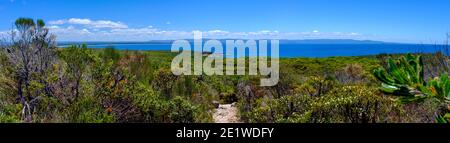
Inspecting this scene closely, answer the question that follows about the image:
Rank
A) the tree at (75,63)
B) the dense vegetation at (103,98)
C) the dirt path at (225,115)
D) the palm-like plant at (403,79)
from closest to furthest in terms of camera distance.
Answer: the palm-like plant at (403,79) → the dense vegetation at (103,98) → the tree at (75,63) → the dirt path at (225,115)

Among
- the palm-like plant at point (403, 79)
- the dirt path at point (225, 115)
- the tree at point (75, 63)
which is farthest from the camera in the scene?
the dirt path at point (225, 115)

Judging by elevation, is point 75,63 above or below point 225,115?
above

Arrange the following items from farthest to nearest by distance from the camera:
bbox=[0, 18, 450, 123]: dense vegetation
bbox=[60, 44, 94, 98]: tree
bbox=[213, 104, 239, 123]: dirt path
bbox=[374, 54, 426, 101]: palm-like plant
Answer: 1. bbox=[213, 104, 239, 123]: dirt path
2. bbox=[60, 44, 94, 98]: tree
3. bbox=[0, 18, 450, 123]: dense vegetation
4. bbox=[374, 54, 426, 101]: palm-like plant

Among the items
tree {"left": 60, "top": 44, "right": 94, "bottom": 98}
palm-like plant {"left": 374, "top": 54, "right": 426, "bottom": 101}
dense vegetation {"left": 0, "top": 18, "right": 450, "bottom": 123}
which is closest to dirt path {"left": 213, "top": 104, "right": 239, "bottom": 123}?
dense vegetation {"left": 0, "top": 18, "right": 450, "bottom": 123}

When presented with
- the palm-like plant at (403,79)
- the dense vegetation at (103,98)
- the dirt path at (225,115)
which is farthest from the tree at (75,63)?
the palm-like plant at (403,79)

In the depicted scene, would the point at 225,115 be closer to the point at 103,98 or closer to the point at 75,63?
the point at 103,98

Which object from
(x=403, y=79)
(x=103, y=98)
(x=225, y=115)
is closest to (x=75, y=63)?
(x=103, y=98)

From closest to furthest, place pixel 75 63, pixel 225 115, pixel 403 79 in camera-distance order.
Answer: pixel 403 79, pixel 75 63, pixel 225 115

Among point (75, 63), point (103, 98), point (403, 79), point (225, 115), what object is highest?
point (403, 79)

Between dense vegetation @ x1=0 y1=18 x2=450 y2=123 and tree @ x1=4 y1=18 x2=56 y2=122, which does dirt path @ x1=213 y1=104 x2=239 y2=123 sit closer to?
dense vegetation @ x1=0 y1=18 x2=450 y2=123

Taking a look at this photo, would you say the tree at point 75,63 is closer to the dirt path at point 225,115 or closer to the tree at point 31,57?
the tree at point 31,57

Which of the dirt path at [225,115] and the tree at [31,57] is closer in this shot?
the tree at [31,57]
